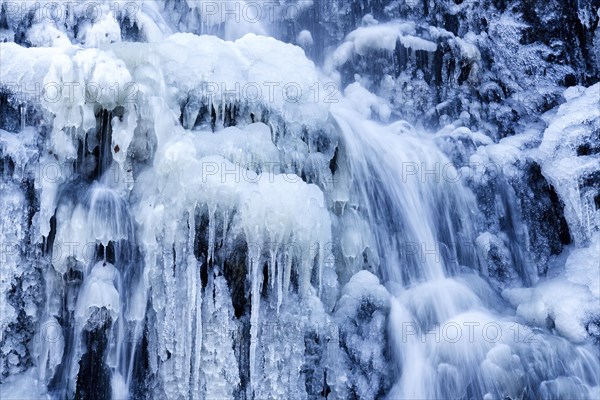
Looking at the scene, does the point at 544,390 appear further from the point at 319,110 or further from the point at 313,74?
the point at 313,74

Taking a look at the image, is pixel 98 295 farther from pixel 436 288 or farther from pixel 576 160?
pixel 576 160

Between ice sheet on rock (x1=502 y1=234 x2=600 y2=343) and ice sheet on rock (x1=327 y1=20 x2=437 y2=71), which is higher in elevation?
ice sheet on rock (x1=327 y1=20 x2=437 y2=71)

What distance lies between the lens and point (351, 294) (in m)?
6.09

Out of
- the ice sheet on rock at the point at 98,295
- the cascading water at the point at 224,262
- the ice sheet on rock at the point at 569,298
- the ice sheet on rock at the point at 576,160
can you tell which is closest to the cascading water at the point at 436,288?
the cascading water at the point at 224,262

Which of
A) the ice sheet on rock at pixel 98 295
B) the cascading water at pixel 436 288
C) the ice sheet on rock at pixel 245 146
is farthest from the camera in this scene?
the ice sheet on rock at pixel 245 146

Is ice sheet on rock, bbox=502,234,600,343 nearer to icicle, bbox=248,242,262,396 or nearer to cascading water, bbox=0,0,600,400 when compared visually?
cascading water, bbox=0,0,600,400

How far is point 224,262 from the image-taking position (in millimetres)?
5730

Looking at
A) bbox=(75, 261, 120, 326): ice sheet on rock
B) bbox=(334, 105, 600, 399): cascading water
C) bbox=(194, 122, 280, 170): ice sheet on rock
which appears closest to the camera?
bbox=(334, 105, 600, 399): cascading water

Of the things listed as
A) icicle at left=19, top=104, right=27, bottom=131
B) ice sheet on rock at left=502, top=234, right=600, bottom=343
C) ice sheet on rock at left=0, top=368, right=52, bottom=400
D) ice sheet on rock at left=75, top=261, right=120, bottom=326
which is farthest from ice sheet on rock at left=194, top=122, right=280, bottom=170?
ice sheet on rock at left=502, top=234, right=600, bottom=343

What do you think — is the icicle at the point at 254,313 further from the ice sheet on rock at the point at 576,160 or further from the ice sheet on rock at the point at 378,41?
the ice sheet on rock at the point at 378,41

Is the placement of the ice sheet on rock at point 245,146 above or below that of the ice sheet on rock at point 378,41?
below

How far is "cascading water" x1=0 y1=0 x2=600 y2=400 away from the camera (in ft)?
17.9

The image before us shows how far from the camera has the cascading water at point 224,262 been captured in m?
5.45

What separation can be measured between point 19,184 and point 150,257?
121cm
